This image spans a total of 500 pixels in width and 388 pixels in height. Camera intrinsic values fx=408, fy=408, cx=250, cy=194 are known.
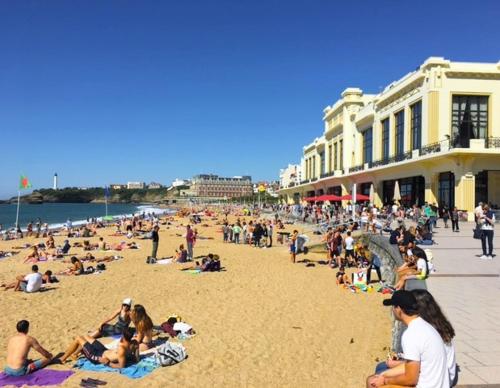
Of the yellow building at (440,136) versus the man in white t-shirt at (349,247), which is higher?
the yellow building at (440,136)

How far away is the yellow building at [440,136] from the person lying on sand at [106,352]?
64.5ft

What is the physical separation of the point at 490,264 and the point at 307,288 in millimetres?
4965

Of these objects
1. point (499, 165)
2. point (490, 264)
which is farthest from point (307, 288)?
point (499, 165)

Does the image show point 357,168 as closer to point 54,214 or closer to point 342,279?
point 342,279

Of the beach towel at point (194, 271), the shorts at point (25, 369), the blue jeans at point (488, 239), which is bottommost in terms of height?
the shorts at point (25, 369)

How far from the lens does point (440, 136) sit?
78.6 ft

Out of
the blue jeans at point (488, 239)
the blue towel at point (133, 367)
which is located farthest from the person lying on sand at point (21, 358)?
the blue jeans at point (488, 239)

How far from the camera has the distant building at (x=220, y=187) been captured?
18238 centimetres

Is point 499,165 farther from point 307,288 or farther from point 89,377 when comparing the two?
point 89,377

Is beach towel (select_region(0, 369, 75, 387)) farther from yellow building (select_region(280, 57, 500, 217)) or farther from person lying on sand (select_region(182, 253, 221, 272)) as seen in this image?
yellow building (select_region(280, 57, 500, 217))

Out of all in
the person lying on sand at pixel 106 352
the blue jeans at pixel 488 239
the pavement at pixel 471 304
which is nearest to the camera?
the pavement at pixel 471 304

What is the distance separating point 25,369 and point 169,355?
220cm

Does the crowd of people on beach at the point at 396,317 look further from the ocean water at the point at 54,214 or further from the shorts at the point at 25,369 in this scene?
the ocean water at the point at 54,214

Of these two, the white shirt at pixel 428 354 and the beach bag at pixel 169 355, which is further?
the beach bag at pixel 169 355
